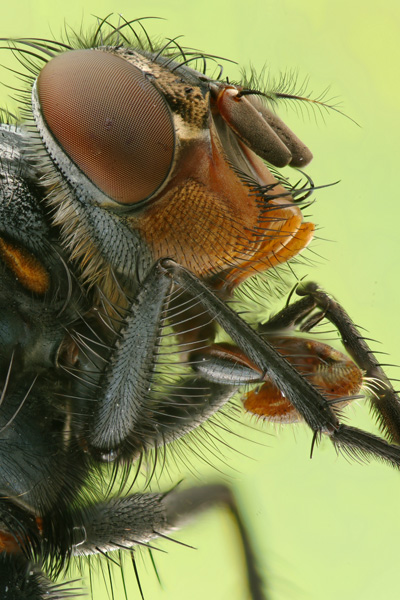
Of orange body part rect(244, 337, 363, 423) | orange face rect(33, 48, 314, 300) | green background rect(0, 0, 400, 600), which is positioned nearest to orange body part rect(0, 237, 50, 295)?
orange face rect(33, 48, 314, 300)

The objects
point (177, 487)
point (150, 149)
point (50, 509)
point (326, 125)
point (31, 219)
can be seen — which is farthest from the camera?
point (326, 125)

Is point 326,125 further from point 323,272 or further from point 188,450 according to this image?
point 188,450

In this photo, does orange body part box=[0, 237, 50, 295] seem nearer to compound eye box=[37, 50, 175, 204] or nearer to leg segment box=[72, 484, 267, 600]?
compound eye box=[37, 50, 175, 204]

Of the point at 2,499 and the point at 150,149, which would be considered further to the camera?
the point at 2,499

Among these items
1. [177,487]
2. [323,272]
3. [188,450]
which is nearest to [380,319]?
[323,272]

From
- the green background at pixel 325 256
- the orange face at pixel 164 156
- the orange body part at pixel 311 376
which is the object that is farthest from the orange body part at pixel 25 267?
the green background at pixel 325 256

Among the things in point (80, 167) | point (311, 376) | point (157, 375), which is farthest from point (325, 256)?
point (80, 167)

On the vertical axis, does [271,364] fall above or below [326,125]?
below
